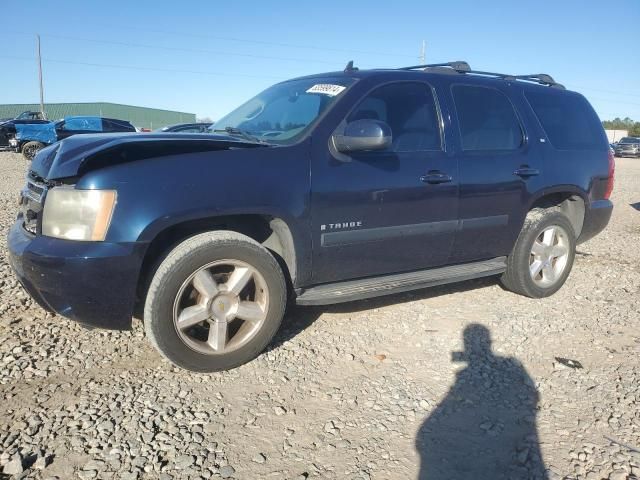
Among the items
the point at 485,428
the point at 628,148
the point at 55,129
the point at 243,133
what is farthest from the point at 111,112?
the point at 485,428

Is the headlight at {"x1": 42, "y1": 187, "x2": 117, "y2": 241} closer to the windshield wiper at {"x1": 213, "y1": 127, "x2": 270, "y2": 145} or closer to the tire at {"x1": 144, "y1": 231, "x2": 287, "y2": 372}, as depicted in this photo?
the tire at {"x1": 144, "y1": 231, "x2": 287, "y2": 372}

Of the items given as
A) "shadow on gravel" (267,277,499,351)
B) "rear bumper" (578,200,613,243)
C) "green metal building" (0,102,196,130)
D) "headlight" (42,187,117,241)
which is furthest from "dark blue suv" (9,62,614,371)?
"green metal building" (0,102,196,130)

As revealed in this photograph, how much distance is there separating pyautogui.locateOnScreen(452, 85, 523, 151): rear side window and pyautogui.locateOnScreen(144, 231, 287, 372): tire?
1910 mm

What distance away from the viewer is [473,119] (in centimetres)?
394

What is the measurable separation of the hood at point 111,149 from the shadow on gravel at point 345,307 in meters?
1.38

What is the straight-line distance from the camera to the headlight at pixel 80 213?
2561 millimetres

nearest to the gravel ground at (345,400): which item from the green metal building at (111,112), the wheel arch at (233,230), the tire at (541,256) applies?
the tire at (541,256)

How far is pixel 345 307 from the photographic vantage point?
4.12 m

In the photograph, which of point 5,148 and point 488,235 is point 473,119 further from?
point 5,148

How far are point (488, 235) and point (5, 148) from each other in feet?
82.1

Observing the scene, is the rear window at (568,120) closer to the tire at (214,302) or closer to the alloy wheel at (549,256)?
the alloy wheel at (549,256)

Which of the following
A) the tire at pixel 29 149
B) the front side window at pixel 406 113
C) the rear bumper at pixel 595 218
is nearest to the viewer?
the front side window at pixel 406 113

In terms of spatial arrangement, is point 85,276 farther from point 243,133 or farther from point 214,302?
point 243,133

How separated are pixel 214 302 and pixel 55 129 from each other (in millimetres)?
18830
